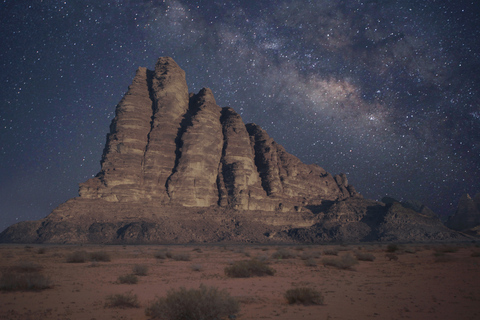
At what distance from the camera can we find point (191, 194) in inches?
3543

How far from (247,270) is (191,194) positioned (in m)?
77.9

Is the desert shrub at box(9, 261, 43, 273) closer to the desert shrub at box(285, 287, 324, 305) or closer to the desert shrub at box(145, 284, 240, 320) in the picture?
the desert shrub at box(145, 284, 240, 320)

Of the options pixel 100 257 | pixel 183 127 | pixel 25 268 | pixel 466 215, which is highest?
pixel 183 127

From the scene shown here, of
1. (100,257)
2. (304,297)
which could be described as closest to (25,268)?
(100,257)

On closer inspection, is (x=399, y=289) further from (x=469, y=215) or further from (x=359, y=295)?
(x=469, y=215)

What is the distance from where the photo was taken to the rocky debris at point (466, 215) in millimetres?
140375

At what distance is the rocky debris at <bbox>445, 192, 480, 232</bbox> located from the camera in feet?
461

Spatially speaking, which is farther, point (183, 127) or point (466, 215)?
point (466, 215)

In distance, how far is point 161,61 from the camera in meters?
113

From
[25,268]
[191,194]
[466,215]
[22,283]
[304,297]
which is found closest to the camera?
[304,297]

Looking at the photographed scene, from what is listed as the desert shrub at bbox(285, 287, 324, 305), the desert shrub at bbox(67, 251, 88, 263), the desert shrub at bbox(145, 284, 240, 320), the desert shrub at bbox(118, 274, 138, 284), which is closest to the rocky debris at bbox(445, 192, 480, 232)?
the desert shrub at bbox(285, 287, 324, 305)

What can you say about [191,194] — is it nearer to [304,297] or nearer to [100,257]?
[100,257]

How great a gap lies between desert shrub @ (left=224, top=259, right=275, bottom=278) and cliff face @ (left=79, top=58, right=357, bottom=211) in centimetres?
7533

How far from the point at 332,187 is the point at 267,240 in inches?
2532
